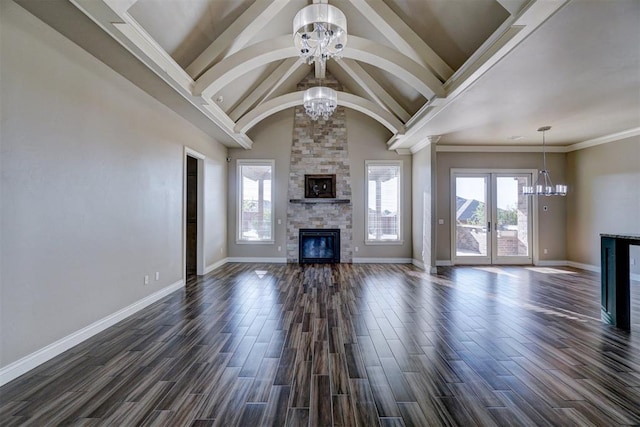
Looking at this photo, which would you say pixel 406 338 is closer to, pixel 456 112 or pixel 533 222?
pixel 456 112

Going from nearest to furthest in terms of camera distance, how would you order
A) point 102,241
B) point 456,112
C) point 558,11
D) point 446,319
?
point 558,11, point 102,241, point 446,319, point 456,112

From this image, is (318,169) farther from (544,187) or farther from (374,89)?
(544,187)

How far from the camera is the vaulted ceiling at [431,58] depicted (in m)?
2.88

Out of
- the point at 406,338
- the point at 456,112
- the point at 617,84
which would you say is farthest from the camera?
the point at 456,112

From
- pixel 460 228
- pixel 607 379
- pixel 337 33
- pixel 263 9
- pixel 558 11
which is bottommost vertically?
pixel 607 379

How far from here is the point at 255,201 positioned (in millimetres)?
8242

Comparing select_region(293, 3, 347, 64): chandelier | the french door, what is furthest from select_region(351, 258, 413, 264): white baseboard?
select_region(293, 3, 347, 64): chandelier

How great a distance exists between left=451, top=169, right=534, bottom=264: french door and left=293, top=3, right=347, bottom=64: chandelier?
5.47 m

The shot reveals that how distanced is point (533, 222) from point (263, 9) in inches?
310

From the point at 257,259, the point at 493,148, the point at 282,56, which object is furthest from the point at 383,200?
the point at 282,56

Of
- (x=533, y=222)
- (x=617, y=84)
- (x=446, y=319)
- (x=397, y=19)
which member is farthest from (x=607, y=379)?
(x=533, y=222)

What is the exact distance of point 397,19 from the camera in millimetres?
4445

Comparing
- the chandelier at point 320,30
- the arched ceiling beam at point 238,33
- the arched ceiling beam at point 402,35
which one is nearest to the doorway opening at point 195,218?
the arched ceiling beam at point 238,33

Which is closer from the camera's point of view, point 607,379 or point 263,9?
point 607,379
